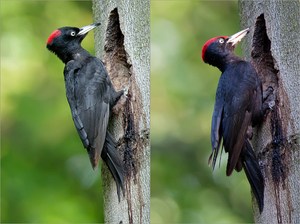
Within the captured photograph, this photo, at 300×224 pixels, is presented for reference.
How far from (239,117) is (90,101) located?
1176 mm

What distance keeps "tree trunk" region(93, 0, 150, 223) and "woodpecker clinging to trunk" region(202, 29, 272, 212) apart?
1.72 ft

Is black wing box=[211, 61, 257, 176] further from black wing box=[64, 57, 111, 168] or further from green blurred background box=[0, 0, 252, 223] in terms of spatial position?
green blurred background box=[0, 0, 252, 223]

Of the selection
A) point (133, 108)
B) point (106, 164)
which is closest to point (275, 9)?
point (133, 108)

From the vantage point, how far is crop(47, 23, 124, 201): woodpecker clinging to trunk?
5.47 metres

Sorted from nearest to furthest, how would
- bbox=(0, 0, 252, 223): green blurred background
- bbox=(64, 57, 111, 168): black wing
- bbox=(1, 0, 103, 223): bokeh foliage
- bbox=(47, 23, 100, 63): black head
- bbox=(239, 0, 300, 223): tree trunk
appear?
bbox=(239, 0, 300, 223): tree trunk < bbox=(64, 57, 111, 168): black wing < bbox=(47, 23, 100, 63): black head < bbox=(1, 0, 103, 223): bokeh foliage < bbox=(0, 0, 252, 223): green blurred background

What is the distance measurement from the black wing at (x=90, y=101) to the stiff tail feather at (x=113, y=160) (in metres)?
0.04

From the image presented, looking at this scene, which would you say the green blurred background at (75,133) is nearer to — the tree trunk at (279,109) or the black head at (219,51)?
the black head at (219,51)

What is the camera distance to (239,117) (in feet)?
18.8


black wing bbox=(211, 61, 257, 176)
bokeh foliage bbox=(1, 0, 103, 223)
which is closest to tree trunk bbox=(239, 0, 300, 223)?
black wing bbox=(211, 61, 257, 176)

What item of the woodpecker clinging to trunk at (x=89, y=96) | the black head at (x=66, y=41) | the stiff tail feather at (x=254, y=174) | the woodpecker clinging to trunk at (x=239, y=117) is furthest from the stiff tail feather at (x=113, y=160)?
the black head at (x=66, y=41)

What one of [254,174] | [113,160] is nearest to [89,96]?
[113,160]

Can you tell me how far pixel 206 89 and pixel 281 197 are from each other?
12.1ft

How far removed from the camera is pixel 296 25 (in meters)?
5.46

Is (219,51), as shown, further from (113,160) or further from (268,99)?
(113,160)
